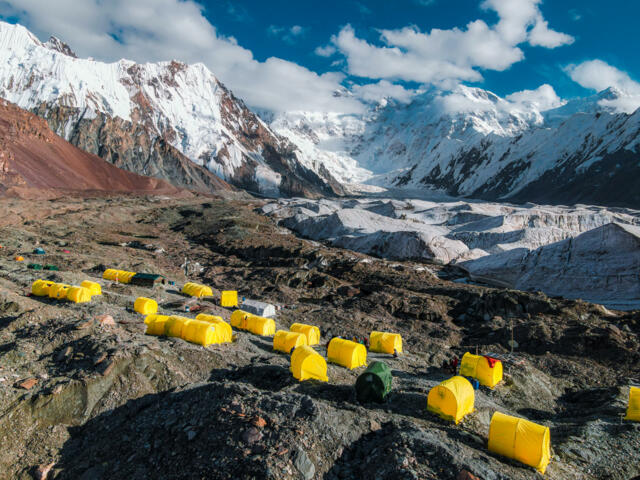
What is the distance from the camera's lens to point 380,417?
10.0 meters

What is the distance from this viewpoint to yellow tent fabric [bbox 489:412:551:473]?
8383mm

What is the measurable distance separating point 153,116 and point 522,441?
159 metres

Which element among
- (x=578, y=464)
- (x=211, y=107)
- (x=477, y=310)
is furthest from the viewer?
(x=211, y=107)

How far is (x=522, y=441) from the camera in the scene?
8492 mm

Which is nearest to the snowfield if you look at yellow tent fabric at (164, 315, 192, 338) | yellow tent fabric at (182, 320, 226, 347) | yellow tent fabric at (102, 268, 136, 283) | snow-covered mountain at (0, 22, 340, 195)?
yellow tent fabric at (182, 320, 226, 347)

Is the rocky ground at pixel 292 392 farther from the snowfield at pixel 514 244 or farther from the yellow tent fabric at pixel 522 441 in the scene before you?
the snowfield at pixel 514 244

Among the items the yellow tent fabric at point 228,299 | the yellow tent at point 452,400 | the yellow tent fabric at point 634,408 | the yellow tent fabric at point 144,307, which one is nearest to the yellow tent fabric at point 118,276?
the yellow tent fabric at point 228,299

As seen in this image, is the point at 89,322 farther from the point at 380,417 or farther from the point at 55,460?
the point at 380,417

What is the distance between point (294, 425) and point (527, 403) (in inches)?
373

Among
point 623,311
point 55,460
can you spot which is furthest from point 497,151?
point 55,460

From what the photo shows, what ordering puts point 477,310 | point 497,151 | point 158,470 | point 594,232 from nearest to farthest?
point 158,470 < point 477,310 < point 594,232 < point 497,151

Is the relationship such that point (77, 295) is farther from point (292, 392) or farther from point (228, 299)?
point (292, 392)

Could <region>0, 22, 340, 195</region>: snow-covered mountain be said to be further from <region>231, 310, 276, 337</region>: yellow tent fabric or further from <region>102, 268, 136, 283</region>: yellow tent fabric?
<region>231, 310, 276, 337</region>: yellow tent fabric

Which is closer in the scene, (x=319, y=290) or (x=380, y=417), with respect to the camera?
(x=380, y=417)
